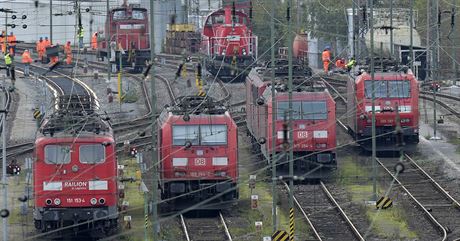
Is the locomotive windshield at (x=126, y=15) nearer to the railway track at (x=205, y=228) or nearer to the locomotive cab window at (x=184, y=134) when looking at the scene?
the locomotive cab window at (x=184, y=134)

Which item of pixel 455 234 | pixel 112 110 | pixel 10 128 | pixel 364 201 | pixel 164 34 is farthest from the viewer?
pixel 164 34

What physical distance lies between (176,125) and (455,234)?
792 centimetres

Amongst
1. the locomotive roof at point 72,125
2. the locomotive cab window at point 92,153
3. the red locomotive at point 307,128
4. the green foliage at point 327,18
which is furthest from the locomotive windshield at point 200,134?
the green foliage at point 327,18

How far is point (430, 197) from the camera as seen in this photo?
38719 millimetres

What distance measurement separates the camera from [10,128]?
5062cm

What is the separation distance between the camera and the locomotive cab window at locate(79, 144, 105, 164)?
108ft

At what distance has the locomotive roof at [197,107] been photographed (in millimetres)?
36875

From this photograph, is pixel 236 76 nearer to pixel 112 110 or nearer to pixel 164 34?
pixel 112 110

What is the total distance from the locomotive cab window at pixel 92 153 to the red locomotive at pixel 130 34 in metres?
31.9

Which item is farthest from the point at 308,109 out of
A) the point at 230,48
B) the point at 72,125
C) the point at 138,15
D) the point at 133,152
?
the point at 138,15

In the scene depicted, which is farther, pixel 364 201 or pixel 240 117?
pixel 240 117

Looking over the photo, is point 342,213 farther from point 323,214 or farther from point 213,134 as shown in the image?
point 213,134

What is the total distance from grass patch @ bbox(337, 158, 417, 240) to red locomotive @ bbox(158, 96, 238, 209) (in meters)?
3.72

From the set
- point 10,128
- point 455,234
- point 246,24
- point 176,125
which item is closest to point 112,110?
point 10,128
